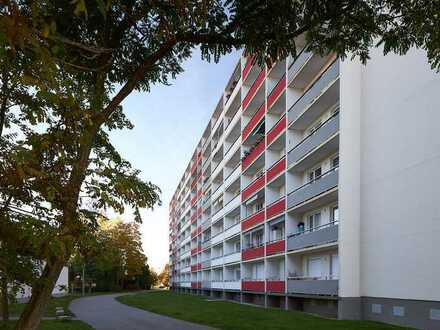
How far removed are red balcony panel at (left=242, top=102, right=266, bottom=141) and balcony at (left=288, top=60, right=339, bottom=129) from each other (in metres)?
7.03

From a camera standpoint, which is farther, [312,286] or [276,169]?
[276,169]

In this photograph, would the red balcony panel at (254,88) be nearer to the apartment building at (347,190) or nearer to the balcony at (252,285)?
the apartment building at (347,190)

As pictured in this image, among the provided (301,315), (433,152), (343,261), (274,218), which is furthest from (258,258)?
(433,152)

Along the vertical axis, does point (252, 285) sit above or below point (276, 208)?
below

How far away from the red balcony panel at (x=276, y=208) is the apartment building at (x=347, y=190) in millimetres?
72

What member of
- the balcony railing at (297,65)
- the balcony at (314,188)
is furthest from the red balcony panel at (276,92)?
the balcony at (314,188)

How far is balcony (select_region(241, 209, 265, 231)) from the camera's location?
36506mm

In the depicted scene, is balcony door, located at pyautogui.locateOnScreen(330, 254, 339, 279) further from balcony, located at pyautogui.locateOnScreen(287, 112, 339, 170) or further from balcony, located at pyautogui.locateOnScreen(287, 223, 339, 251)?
balcony, located at pyautogui.locateOnScreen(287, 112, 339, 170)

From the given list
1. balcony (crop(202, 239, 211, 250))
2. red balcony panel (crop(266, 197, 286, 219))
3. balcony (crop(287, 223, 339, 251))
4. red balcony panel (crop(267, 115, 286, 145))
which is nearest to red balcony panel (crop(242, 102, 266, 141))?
red balcony panel (crop(267, 115, 286, 145))

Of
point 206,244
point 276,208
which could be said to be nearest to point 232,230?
point 276,208

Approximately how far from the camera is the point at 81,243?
4.20m

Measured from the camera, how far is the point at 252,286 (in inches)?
1460

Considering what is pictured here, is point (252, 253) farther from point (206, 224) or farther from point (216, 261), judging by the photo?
point (206, 224)

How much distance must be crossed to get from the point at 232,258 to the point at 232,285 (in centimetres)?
260
